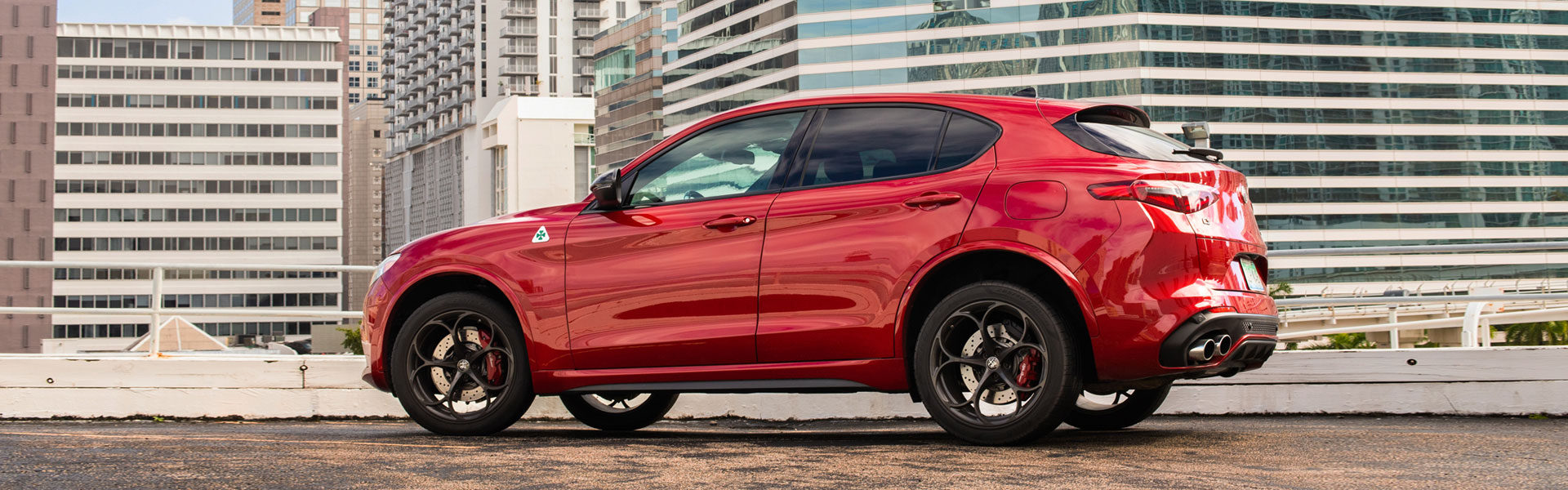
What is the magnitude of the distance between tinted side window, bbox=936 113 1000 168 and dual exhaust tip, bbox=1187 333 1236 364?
1.05m

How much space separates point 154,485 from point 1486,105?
144m

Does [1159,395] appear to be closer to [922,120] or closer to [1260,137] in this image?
[922,120]

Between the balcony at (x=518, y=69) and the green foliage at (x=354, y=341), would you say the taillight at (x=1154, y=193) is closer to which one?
the green foliage at (x=354, y=341)

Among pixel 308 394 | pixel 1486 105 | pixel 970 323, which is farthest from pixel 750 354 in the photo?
pixel 1486 105

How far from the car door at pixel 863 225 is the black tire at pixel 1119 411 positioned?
4.44 feet

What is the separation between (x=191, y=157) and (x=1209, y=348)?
157 m

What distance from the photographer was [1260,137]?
124250mm

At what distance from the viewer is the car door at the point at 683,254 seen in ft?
17.9

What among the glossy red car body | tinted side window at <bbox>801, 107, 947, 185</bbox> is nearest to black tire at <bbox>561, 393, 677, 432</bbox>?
the glossy red car body

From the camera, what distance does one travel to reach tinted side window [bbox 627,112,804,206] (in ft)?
18.7

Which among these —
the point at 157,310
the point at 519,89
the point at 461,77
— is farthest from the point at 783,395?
the point at 461,77

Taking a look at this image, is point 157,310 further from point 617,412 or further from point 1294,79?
point 1294,79

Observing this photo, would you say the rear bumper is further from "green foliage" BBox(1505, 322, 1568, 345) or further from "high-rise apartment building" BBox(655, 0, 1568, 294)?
"high-rise apartment building" BBox(655, 0, 1568, 294)

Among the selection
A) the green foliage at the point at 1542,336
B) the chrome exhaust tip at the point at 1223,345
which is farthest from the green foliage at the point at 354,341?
the chrome exhaust tip at the point at 1223,345
